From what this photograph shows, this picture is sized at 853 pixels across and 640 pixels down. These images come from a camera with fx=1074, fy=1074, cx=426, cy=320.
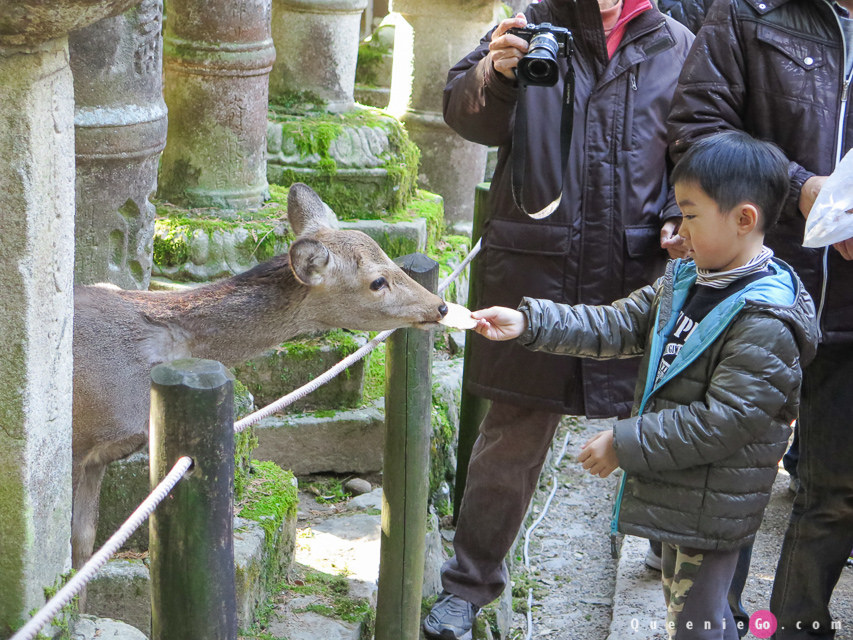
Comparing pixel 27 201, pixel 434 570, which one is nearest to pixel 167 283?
pixel 434 570

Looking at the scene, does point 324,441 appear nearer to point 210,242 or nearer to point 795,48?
point 210,242

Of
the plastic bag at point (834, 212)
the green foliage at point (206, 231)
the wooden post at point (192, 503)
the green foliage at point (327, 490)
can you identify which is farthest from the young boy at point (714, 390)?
the green foliage at point (206, 231)

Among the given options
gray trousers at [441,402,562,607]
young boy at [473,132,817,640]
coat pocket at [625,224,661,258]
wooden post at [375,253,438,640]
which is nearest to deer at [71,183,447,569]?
wooden post at [375,253,438,640]

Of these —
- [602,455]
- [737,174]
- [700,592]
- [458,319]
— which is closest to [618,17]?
[737,174]

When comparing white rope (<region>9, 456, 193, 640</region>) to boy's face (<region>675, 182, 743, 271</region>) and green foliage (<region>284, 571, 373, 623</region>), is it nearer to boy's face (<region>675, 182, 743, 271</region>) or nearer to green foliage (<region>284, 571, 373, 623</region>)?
boy's face (<region>675, 182, 743, 271</region>)

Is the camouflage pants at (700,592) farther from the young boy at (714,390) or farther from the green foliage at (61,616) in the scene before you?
the green foliage at (61,616)

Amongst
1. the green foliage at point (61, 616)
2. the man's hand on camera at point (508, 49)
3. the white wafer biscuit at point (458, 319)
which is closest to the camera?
the green foliage at point (61, 616)

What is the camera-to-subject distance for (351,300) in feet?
11.3

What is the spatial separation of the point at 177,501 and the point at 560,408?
5.71 feet

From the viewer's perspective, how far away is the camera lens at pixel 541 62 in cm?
310

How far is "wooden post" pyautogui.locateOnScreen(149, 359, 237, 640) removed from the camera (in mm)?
1985

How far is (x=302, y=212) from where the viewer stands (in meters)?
3.67

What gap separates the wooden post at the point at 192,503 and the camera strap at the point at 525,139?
1.57 meters

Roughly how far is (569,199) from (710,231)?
80cm
